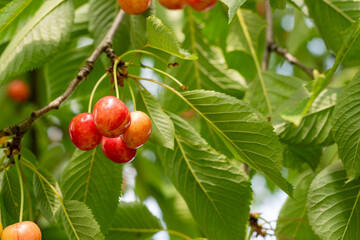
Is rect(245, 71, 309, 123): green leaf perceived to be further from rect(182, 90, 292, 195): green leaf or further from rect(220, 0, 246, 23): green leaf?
rect(220, 0, 246, 23): green leaf

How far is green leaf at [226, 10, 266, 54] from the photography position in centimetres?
185

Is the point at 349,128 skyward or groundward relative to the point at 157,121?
groundward

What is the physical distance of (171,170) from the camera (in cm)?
138

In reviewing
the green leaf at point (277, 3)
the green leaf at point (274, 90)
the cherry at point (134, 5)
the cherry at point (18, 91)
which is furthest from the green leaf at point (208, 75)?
the cherry at point (18, 91)

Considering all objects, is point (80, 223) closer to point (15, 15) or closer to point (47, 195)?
point (47, 195)

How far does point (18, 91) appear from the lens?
3.29 meters

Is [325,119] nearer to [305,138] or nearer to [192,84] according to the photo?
[305,138]

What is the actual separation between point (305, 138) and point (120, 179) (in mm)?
524

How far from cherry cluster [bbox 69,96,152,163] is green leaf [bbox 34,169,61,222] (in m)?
0.16

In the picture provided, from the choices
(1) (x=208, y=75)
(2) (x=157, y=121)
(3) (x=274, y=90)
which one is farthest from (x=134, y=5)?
(3) (x=274, y=90)

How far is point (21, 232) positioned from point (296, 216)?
935mm

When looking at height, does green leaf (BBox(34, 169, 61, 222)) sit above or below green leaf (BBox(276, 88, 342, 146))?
below

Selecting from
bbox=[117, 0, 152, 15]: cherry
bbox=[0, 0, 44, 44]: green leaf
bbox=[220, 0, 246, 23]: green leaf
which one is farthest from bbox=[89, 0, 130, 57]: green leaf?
bbox=[220, 0, 246, 23]: green leaf

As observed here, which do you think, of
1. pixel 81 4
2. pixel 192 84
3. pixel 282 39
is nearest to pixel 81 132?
pixel 192 84
